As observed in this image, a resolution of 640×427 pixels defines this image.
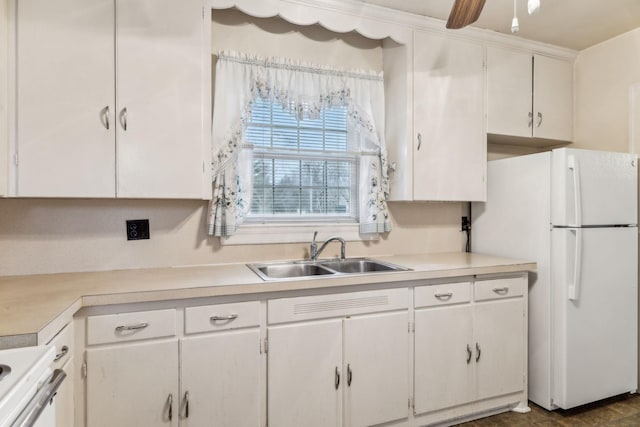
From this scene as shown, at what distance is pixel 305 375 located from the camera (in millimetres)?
1773

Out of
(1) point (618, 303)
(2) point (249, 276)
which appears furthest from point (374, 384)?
(1) point (618, 303)

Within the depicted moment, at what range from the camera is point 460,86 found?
2.50 metres

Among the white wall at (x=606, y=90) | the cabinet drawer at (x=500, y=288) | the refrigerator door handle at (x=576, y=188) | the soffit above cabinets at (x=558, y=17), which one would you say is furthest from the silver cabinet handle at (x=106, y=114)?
the white wall at (x=606, y=90)

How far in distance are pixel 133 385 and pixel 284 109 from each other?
1708mm

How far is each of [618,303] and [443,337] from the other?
126 cm

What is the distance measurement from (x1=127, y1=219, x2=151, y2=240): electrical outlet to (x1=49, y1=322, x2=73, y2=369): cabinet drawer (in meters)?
0.74

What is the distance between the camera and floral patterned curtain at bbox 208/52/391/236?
2.14 metres

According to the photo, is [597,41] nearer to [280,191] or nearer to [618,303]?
[618,303]

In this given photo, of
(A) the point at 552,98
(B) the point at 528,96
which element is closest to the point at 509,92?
(B) the point at 528,96

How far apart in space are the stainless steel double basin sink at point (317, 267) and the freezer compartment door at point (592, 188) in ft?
3.52

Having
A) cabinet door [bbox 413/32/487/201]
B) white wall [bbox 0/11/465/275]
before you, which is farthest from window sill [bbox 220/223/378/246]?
cabinet door [bbox 413/32/487/201]

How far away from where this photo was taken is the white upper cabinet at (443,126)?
2408 mm

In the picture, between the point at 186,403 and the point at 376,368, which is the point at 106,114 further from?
the point at 376,368

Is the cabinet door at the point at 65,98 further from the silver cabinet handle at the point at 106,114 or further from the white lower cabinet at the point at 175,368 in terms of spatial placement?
the white lower cabinet at the point at 175,368
